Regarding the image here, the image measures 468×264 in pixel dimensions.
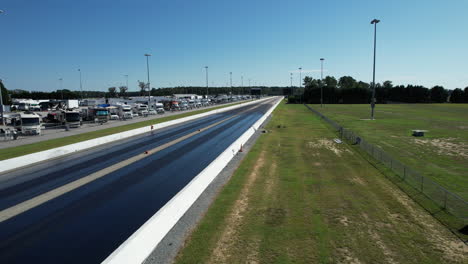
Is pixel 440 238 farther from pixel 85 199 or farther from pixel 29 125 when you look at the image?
pixel 29 125

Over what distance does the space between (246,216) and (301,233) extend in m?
2.47

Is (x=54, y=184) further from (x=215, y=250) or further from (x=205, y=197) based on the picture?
(x=215, y=250)

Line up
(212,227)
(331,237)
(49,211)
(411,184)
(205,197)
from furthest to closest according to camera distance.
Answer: (411,184) < (205,197) < (49,211) < (212,227) < (331,237)

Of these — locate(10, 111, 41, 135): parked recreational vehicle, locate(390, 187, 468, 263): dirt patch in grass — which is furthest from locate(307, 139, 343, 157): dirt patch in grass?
locate(10, 111, 41, 135): parked recreational vehicle

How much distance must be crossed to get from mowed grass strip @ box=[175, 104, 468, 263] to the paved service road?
3.33 meters

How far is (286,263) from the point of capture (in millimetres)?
8500

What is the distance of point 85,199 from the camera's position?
14.2 metres

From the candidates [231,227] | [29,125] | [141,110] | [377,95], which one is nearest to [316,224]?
[231,227]

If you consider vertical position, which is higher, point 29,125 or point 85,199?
point 29,125

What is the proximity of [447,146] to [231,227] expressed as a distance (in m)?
24.9

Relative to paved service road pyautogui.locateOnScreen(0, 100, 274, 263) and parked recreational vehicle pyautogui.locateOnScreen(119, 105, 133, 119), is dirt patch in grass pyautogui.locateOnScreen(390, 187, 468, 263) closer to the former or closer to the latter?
paved service road pyautogui.locateOnScreen(0, 100, 274, 263)

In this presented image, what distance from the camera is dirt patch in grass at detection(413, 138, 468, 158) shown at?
2300 cm

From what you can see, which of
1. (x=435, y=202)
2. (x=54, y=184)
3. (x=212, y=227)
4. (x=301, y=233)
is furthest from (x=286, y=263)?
(x=54, y=184)

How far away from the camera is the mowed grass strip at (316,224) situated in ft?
29.3
